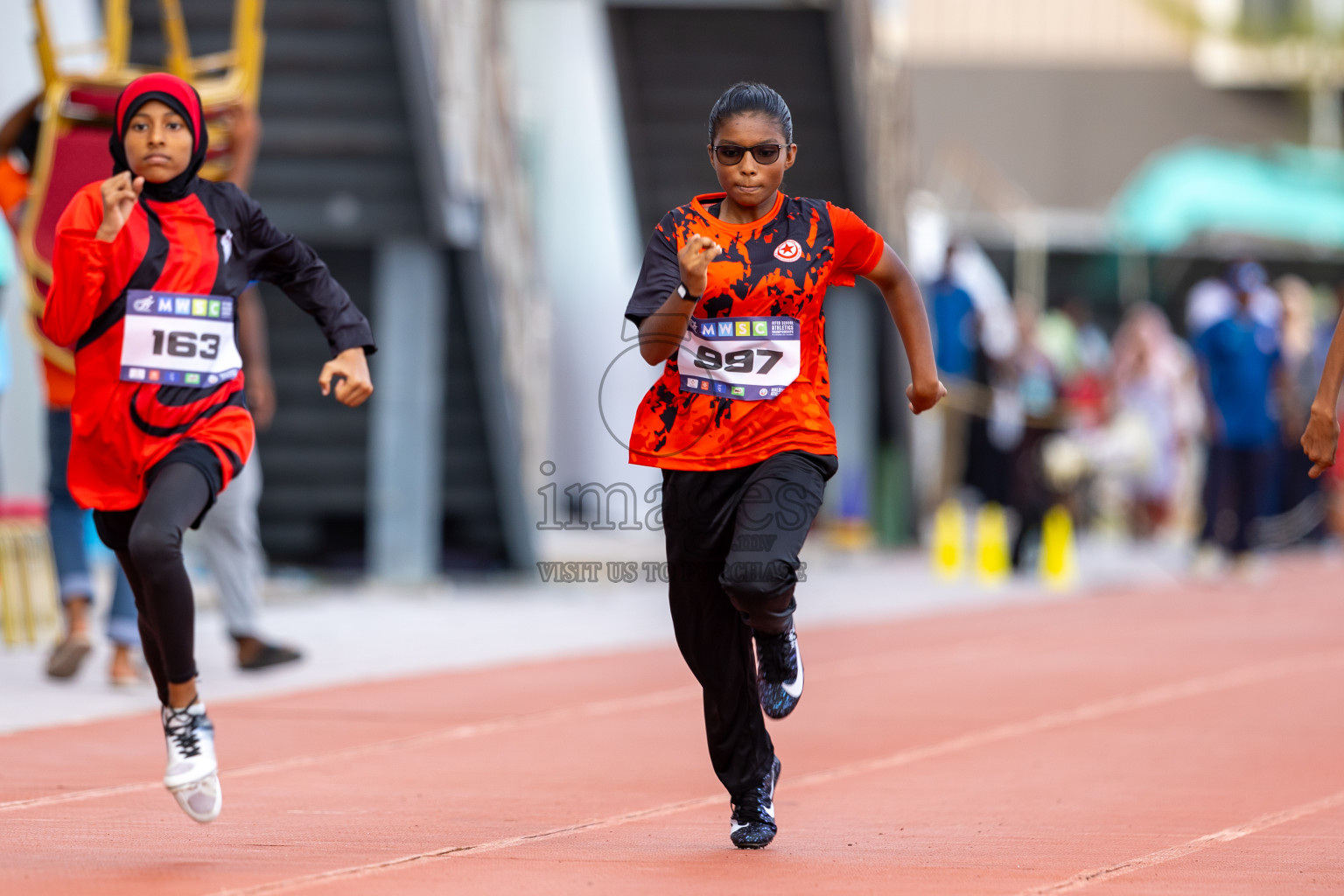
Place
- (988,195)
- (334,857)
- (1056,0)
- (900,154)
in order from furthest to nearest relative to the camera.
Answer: (1056,0), (988,195), (900,154), (334,857)

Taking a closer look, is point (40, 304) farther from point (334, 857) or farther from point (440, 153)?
point (334, 857)

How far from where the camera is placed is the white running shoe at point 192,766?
16.6 ft

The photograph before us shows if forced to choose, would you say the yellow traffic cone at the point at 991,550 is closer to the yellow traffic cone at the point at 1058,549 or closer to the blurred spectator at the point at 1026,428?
the blurred spectator at the point at 1026,428

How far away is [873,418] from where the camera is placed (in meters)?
17.5

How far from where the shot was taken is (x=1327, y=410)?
5.71 meters

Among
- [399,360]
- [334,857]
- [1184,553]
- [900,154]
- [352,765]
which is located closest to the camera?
[334,857]

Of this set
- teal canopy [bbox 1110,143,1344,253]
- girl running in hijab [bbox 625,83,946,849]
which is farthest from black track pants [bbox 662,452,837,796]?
teal canopy [bbox 1110,143,1344,253]

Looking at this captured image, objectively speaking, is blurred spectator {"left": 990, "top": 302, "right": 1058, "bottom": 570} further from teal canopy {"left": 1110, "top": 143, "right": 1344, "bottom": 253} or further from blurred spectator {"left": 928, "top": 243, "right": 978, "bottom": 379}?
teal canopy {"left": 1110, "top": 143, "right": 1344, "bottom": 253}

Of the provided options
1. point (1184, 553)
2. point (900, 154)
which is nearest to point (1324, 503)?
point (1184, 553)

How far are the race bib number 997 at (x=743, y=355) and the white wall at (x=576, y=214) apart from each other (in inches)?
519

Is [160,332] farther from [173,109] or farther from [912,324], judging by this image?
[912,324]

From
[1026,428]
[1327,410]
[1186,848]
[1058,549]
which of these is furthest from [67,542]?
[1026,428]

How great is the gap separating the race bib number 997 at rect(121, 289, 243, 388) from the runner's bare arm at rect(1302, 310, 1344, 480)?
9.33ft

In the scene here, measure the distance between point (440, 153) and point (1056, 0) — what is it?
2836 cm
